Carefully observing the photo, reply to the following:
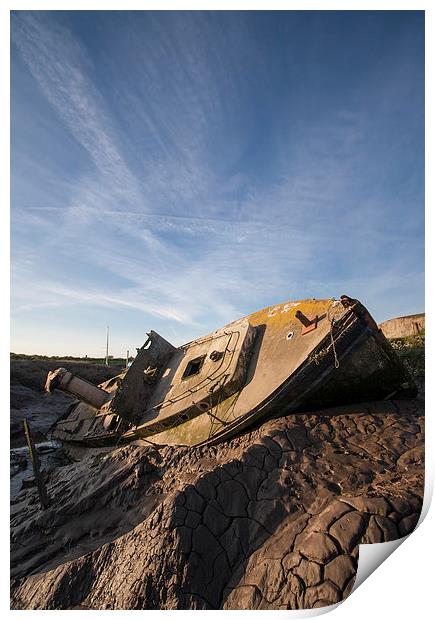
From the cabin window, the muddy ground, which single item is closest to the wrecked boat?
the cabin window

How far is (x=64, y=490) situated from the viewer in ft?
21.0

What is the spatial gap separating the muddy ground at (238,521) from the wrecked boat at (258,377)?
16.3 inches

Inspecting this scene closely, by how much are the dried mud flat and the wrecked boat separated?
440 millimetres

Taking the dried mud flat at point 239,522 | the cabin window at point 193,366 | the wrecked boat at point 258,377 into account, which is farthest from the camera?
the cabin window at point 193,366

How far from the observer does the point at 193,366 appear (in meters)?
8.83

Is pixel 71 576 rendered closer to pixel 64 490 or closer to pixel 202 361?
pixel 64 490

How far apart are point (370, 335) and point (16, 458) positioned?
13.4 m

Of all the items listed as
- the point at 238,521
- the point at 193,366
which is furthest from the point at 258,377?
the point at 238,521

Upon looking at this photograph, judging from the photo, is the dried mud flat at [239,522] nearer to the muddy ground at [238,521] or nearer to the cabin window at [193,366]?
the muddy ground at [238,521]

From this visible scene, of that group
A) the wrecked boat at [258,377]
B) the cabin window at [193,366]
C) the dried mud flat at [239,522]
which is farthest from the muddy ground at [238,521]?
the cabin window at [193,366]

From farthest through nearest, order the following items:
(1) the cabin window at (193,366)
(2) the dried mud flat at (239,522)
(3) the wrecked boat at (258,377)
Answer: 1. (1) the cabin window at (193,366)
2. (3) the wrecked boat at (258,377)
3. (2) the dried mud flat at (239,522)

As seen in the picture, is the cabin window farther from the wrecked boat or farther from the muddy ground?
the muddy ground

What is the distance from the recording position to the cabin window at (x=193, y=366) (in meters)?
8.62

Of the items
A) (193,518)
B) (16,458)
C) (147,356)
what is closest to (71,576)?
(193,518)
